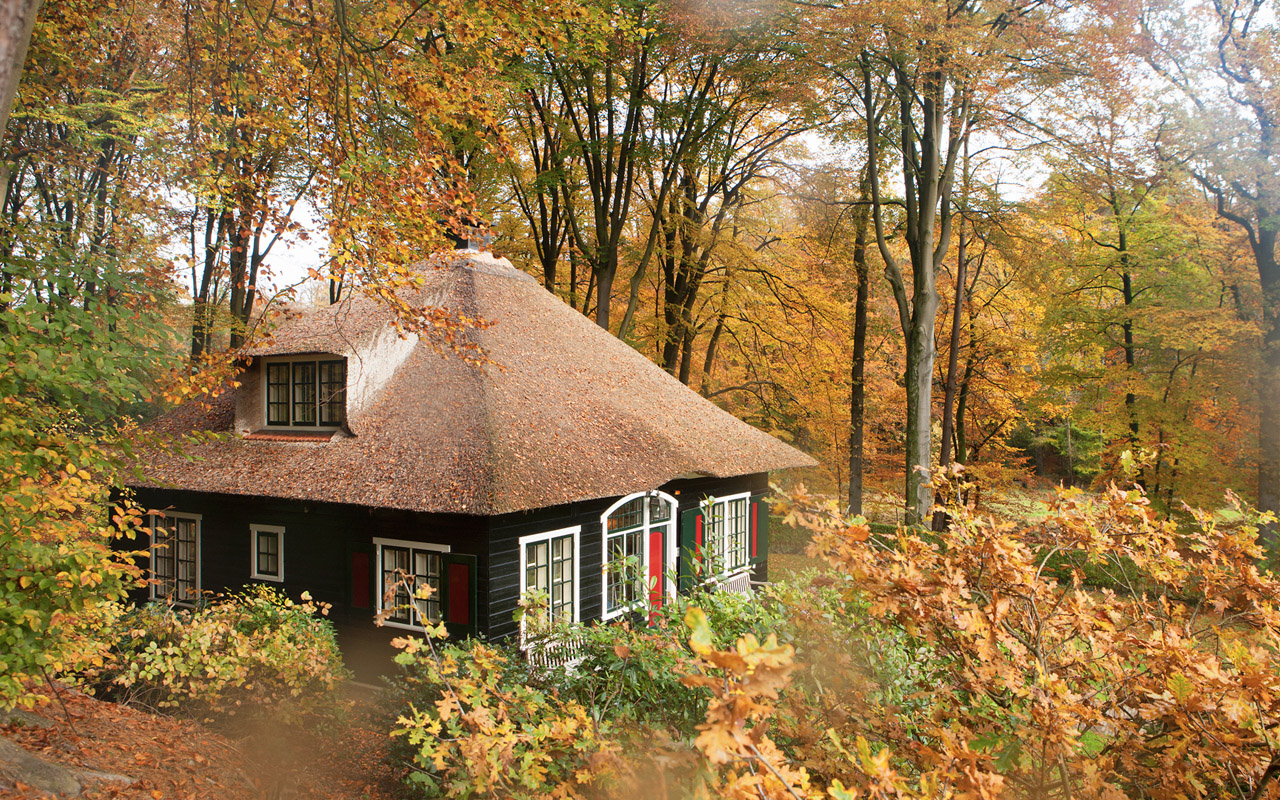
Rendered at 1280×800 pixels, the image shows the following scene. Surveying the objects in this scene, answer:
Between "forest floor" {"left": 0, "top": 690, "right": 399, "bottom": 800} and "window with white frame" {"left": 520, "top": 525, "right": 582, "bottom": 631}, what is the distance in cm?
271

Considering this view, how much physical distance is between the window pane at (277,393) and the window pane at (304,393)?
0.20 m

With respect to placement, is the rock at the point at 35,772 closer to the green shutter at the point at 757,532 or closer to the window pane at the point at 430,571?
the window pane at the point at 430,571

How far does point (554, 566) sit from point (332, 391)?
461cm

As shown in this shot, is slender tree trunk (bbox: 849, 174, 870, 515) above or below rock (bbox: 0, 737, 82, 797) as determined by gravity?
above

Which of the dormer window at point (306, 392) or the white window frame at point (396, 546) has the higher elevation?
the dormer window at point (306, 392)

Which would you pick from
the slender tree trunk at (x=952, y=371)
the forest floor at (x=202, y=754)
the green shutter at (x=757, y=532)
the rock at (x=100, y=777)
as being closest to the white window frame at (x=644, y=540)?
the green shutter at (x=757, y=532)

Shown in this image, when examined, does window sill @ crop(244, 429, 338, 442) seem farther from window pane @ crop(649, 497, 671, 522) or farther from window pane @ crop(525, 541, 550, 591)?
window pane @ crop(649, 497, 671, 522)

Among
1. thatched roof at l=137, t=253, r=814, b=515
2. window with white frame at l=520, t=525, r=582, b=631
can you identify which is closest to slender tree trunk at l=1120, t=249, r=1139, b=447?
thatched roof at l=137, t=253, r=814, b=515

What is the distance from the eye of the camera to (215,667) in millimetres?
7047

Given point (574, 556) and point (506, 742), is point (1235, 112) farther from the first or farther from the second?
point (506, 742)

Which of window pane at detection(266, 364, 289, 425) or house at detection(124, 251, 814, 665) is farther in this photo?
window pane at detection(266, 364, 289, 425)

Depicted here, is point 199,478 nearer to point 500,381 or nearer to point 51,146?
point 500,381

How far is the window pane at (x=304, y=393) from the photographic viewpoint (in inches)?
454

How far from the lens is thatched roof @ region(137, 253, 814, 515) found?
31.0 ft
